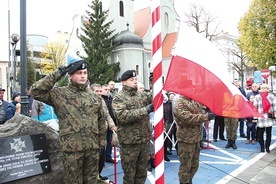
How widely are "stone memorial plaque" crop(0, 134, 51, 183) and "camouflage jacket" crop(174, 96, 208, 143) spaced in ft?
6.98

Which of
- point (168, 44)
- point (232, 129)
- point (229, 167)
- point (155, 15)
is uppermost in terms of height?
point (168, 44)

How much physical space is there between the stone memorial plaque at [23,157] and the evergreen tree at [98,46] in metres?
25.8

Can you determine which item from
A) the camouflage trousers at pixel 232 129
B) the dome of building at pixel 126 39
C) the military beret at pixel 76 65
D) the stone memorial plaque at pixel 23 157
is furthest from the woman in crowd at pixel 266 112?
the dome of building at pixel 126 39

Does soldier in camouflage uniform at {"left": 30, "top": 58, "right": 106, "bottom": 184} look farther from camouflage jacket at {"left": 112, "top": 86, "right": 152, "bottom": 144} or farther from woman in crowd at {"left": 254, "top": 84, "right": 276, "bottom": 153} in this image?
woman in crowd at {"left": 254, "top": 84, "right": 276, "bottom": 153}

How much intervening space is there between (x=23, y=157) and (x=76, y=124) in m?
0.94

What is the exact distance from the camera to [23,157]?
3443mm

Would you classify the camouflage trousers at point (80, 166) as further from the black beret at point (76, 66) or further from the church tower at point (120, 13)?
the church tower at point (120, 13)

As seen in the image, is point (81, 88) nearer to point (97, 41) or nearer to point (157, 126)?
point (157, 126)

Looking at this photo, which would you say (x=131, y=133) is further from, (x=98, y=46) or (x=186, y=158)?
(x=98, y=46)

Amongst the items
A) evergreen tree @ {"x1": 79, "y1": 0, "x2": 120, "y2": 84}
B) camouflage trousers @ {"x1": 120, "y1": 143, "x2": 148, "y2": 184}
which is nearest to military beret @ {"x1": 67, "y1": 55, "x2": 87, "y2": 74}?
camouflage trousers @ {"x1": 120, "y1": 143, "x2": 148, "y2": 184}

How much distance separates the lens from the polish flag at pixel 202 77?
3.16 metres

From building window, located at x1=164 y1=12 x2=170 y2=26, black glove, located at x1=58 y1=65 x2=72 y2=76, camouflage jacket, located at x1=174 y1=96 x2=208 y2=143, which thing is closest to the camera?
black glove, located at x1=58 y1=65 x2=72 y2=76

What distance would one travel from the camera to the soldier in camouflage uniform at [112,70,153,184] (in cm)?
390

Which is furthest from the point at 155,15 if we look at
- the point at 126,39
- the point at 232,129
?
the point at 126,39
